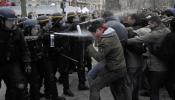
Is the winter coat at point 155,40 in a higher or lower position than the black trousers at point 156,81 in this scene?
higher

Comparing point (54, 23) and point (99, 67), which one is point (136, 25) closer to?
point (54, 23)

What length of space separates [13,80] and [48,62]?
1338 mm

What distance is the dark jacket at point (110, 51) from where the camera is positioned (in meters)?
6.97

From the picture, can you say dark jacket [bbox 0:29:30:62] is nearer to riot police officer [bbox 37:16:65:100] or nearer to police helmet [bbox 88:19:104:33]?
riot police officer [bbox 37:16:65:100]

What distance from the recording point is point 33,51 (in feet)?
26.4

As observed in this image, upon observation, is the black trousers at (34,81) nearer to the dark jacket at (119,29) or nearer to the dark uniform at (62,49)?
the dark uniform at (62,49)

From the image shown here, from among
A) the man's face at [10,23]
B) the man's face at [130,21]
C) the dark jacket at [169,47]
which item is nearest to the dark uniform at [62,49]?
the man's face at [130,21]

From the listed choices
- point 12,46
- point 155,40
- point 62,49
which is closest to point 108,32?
point 155,40

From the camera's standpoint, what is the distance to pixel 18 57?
7246 mm

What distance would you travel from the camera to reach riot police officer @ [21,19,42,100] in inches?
317

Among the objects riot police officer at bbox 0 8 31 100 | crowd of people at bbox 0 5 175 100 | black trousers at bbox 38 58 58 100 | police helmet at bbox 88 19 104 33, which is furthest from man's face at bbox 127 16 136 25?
riot police officer at bbox 0 8 31 100

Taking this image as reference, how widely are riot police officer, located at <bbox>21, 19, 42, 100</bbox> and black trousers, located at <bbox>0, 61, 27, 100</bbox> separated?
2.12 feet

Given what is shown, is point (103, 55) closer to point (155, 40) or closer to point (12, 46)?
point (155, 40)

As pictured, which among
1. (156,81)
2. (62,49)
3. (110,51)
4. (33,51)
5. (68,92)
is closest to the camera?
(110,51)
